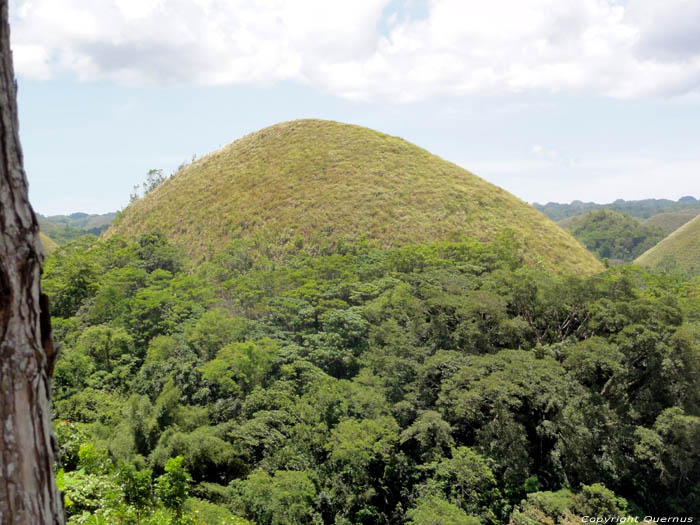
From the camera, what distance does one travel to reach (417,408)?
1448 centimetres

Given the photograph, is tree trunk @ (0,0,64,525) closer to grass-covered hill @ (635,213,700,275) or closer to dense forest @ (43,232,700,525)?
dense forest @ (43,232,700,525)

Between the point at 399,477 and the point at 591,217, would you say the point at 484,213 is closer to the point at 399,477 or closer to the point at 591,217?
the point at 399,477

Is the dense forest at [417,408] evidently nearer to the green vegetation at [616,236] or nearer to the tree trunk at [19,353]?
the tree trunk at [19,353]

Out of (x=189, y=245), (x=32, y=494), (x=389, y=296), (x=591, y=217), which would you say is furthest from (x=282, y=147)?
(x=591, y=217)

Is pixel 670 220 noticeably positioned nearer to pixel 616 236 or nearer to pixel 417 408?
pixel 616 236

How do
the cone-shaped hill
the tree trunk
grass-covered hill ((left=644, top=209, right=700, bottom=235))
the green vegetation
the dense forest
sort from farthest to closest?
grass-covered hill ((left=644, top=209, right=700, bottom=235)) < the green vegetation < the cone-shaped hill < the dense forest < the tree trunk

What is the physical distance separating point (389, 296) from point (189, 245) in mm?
21671

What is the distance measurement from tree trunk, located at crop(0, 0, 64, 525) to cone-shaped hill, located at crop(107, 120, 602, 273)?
101ft

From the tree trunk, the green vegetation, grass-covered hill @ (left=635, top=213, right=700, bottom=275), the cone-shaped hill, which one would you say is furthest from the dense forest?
the green vegetation

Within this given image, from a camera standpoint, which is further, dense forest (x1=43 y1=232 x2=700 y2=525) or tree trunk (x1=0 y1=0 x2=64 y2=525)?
dense forest (x1=43 y1=232 x2=700 y2=525)

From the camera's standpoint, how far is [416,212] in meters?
36.3

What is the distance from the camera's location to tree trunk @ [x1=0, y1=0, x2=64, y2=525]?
1599 millimetres

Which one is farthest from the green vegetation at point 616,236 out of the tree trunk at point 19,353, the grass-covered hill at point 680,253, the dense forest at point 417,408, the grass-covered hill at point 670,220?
the tree trunk at point 19,353

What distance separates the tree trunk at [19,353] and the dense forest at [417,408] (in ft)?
21.9
